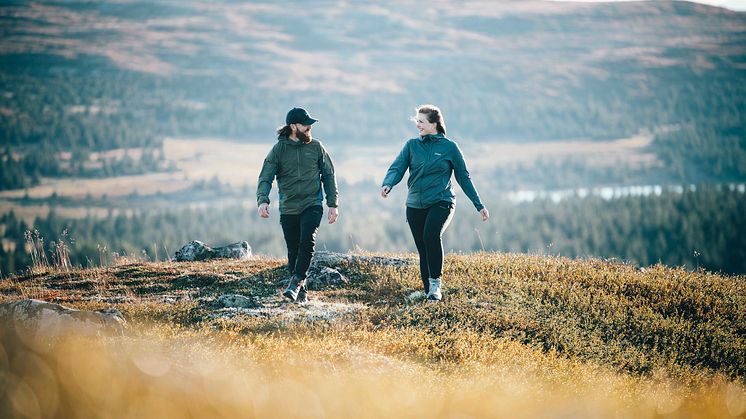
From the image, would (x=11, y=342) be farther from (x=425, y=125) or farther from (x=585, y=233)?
(x=585, y=233)

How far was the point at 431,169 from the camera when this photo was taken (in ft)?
43.9

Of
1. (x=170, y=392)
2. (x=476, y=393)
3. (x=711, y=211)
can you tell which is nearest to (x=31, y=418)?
(x=170, y=392)

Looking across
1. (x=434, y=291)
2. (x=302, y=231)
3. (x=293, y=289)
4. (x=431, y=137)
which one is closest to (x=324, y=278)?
(x=293, y=289)

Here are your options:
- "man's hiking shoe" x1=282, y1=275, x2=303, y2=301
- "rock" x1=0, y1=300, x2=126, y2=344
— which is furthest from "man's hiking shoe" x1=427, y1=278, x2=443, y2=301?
"rock" x1=0, y1=300, x2=126, y2=344

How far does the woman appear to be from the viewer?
43.7 ft

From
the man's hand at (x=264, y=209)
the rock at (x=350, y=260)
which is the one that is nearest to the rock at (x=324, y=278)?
the rock at (x=350, y=260)

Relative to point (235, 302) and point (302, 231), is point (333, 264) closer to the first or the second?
point (302, 231)

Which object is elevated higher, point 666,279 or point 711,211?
point 666,279

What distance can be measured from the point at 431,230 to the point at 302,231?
2345 millimetres

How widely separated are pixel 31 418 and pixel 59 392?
0.28 meters

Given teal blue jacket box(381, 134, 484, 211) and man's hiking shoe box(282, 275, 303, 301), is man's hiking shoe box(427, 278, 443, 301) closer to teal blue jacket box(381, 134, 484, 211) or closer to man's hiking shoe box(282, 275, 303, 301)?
teal blue jacket box(381, 134, 484, 211)

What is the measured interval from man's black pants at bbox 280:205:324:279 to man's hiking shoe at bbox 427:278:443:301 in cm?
231

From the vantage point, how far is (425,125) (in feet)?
44.0

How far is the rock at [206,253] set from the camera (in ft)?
64.1
